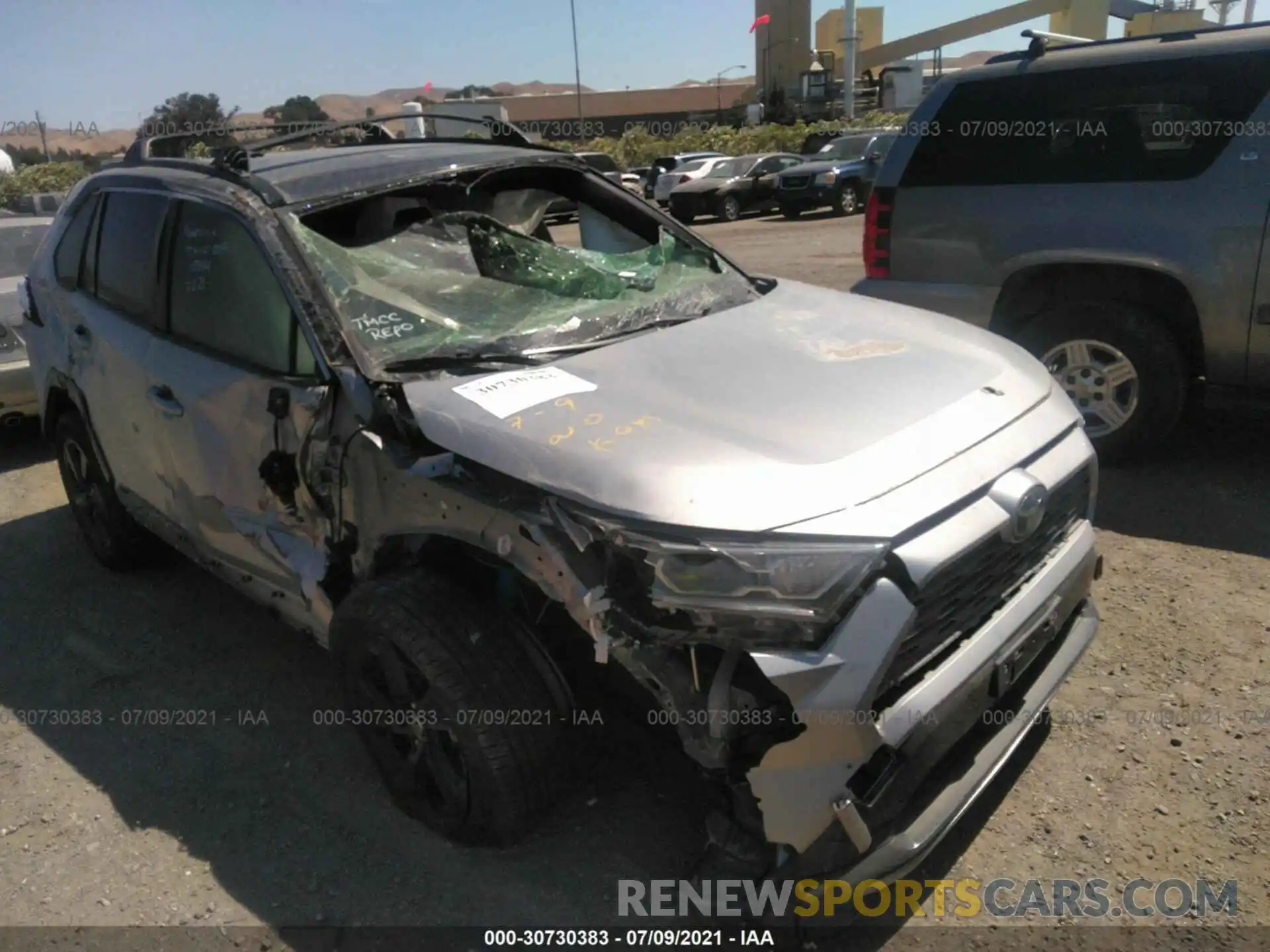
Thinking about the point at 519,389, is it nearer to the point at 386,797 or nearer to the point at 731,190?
the point at 386,797

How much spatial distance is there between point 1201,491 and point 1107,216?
1429mm

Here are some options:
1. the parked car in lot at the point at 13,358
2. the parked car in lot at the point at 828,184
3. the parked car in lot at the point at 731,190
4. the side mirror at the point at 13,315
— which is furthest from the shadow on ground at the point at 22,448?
the parked car in lot at the point at 828,184

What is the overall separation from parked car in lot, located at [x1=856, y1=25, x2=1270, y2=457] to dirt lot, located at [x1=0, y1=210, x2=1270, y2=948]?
0.94 meters

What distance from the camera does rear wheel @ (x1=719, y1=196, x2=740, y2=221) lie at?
2142cm

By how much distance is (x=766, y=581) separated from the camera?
210cm

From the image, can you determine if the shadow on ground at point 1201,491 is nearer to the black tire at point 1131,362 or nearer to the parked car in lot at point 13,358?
the black tire at point 1131,362

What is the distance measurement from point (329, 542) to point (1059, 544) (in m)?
2.13

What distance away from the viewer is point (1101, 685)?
3.38 metres

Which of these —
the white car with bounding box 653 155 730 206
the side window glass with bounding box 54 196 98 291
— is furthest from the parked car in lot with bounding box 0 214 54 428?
the white car with bounding box 653 155 730 206

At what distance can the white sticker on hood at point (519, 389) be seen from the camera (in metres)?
2.56

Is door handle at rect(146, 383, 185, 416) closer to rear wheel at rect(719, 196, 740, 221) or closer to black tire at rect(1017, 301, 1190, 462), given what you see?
black tire at rect(1017, 301, 1190, 462)

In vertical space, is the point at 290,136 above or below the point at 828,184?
above

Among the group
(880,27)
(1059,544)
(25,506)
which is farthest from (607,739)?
(880,27)

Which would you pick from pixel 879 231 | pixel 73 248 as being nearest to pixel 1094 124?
pixel 879 231
